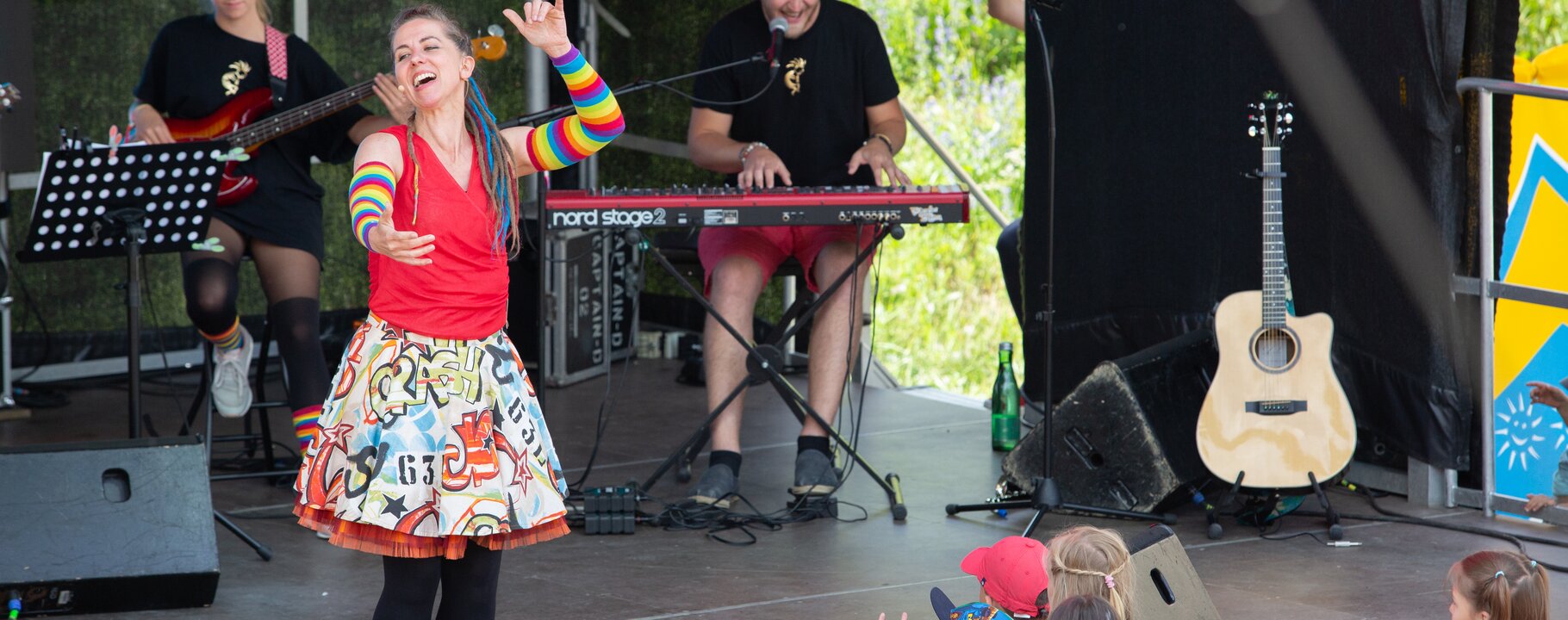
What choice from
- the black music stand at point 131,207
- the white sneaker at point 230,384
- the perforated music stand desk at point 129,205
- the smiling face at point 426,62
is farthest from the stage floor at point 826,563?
the smiling face at point 426,62

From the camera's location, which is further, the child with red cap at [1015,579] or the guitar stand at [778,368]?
the guitar stand at [778,368]

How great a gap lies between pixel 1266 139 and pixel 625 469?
7.67 ft

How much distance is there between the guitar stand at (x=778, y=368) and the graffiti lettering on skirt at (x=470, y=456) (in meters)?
1.94

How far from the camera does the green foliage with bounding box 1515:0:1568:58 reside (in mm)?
7375

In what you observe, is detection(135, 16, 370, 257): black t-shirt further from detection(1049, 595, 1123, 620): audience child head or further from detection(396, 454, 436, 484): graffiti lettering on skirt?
detection(1049, 595, 1123, 620): audience child head

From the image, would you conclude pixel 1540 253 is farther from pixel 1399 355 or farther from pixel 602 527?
pixel 602 527

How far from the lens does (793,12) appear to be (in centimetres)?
507

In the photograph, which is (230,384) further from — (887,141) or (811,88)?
(887,141)

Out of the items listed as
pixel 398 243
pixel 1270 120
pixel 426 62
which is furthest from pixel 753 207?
pixel 398 243

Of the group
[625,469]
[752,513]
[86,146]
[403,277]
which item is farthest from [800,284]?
[403,277]

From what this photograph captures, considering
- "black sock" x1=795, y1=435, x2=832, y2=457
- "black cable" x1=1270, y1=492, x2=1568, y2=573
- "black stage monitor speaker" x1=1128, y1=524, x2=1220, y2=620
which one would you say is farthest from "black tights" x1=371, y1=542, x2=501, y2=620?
"black cable" x1=1270, y1=492, x2=1568, y2=573

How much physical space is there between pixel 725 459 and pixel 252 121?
5.78 ft

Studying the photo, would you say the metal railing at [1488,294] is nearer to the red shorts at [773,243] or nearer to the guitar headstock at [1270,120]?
the guitar headstock at [1270,120]

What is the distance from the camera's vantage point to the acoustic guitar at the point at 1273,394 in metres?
4.58
